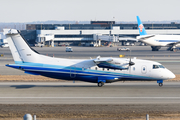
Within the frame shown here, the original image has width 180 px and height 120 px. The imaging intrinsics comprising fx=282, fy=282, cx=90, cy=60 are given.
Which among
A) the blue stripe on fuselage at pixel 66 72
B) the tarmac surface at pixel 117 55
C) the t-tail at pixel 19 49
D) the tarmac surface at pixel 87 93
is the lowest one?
the tarmac surface at pixel 87 93

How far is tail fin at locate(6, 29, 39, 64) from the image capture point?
3088 centimetres

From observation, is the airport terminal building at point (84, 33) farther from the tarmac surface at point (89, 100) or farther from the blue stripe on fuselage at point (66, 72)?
the blue stripe on fuselage at point (66, 72)

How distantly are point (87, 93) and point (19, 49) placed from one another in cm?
907

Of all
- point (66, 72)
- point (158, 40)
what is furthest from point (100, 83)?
point (158, 40)

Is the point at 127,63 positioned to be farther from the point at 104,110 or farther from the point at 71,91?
the point at 104,110

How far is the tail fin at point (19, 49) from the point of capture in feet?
101

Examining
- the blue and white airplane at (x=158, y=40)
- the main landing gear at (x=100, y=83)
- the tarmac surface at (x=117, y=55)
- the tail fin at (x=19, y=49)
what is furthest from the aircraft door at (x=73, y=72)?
the blue and white airplane at (x=158, y=40)

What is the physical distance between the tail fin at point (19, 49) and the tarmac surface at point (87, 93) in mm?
3339

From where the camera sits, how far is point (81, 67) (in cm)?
3159

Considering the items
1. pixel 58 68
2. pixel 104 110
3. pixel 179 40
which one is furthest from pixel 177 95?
pixel 179 40

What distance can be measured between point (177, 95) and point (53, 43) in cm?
11556

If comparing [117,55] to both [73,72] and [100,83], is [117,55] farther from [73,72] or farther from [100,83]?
[73,72]

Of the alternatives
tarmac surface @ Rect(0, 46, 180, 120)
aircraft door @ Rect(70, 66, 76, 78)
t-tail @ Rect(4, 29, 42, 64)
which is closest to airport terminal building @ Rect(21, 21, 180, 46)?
tarmac surface @ Rect(0, 46, 180, 120)

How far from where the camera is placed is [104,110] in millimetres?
21438
